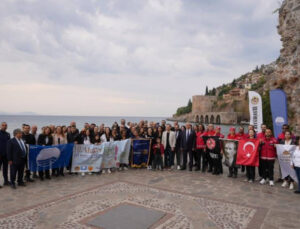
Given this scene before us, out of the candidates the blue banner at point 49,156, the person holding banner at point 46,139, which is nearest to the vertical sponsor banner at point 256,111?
the blue banner at point 49,156

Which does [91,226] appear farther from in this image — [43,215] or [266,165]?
[266,165]

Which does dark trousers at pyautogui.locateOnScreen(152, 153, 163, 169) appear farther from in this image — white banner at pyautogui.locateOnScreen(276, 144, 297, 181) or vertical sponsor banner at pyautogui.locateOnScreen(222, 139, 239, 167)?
white banner at pyautogui.locateOnScreen(276, 144, 297, 181)

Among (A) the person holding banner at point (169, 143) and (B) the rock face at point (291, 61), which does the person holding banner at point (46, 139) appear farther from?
(B) the rock face at point (291, 61)

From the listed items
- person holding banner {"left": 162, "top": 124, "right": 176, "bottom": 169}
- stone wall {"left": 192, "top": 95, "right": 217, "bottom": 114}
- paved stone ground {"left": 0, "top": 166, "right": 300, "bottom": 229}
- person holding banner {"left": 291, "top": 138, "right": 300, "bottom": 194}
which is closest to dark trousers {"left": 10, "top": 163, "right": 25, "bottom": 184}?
paved stone ground {"left": 0, "top": 166, "right": 300, "bottom": 229}

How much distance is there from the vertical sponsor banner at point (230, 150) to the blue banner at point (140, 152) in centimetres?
315

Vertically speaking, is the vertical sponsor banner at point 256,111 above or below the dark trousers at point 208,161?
→ above

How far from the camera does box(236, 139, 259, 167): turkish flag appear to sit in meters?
7.86

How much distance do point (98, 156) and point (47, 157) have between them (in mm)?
1867

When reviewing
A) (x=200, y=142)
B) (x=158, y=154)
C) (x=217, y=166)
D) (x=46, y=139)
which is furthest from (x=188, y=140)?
(x=46, y=139)

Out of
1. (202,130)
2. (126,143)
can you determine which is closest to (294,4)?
(202,130)

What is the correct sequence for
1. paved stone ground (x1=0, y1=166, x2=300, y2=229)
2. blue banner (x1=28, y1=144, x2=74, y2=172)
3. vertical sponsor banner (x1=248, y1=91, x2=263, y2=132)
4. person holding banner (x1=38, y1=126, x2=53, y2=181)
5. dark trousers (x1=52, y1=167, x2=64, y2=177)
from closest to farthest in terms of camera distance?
1. paved stone ground (x1=0, y1=166, x2=300, y2=229)
2. blue banner (x1=28, y1=144, x2=74, y2=172)
3. person holding banner (x1=38, y1=126, x2=53, y2=181)
4. dark trousers (x1=52, y1=167, x2=64, y2=177)
5. vertical sponsor banner (x1=248, y1=91, x2=263, y2=132)

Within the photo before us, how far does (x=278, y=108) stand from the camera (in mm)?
9852

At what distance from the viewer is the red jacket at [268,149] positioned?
7.56m

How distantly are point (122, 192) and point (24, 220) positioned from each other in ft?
8.54
